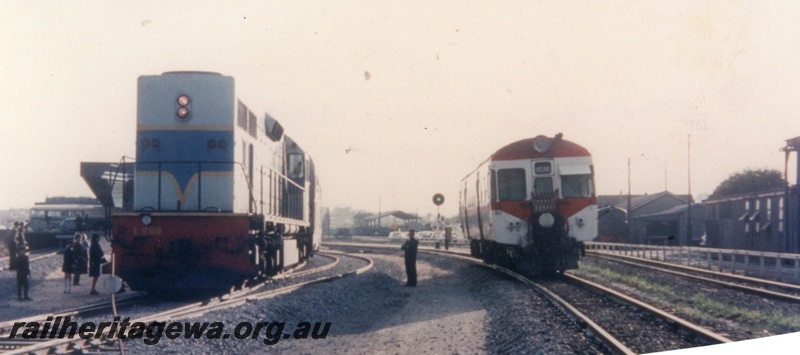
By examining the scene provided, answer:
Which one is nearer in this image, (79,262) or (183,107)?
(183,107)

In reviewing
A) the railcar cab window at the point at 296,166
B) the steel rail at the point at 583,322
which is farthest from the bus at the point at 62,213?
the railcar cab window at the point at 296,166

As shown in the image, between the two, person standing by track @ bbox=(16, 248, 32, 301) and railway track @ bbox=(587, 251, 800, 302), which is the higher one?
person standing by track @ bbox=(16, 248, 32, 301)

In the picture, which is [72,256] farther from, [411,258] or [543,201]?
[543,201]

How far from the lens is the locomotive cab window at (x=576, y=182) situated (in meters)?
13.6

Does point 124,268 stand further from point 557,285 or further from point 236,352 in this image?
point 557,285

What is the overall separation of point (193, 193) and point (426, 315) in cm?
378

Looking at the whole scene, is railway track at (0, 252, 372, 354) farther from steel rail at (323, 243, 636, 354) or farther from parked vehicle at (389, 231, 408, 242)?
parked vehicle at (389, 231, 408, 242)

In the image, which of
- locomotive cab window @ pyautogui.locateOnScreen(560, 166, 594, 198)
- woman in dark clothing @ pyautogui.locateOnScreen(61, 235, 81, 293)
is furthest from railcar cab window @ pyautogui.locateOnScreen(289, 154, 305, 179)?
locomotive cab window @ pyautogui.locateOnScreen(560, 166, 594, 198)

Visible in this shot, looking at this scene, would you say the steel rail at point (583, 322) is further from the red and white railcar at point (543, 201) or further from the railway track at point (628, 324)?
the red and white railcar at point (543, 201)

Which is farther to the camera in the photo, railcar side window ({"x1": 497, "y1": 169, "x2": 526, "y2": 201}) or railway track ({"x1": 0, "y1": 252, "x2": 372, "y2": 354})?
railcar side window ({"x1": 497, "y1": 169, "x2": 526, "y2": 201})

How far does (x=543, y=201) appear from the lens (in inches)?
Result: 532

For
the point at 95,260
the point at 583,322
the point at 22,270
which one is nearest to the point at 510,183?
the point at 583,322

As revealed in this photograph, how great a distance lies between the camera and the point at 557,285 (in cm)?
1234

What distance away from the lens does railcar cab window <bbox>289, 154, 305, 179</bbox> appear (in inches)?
615
